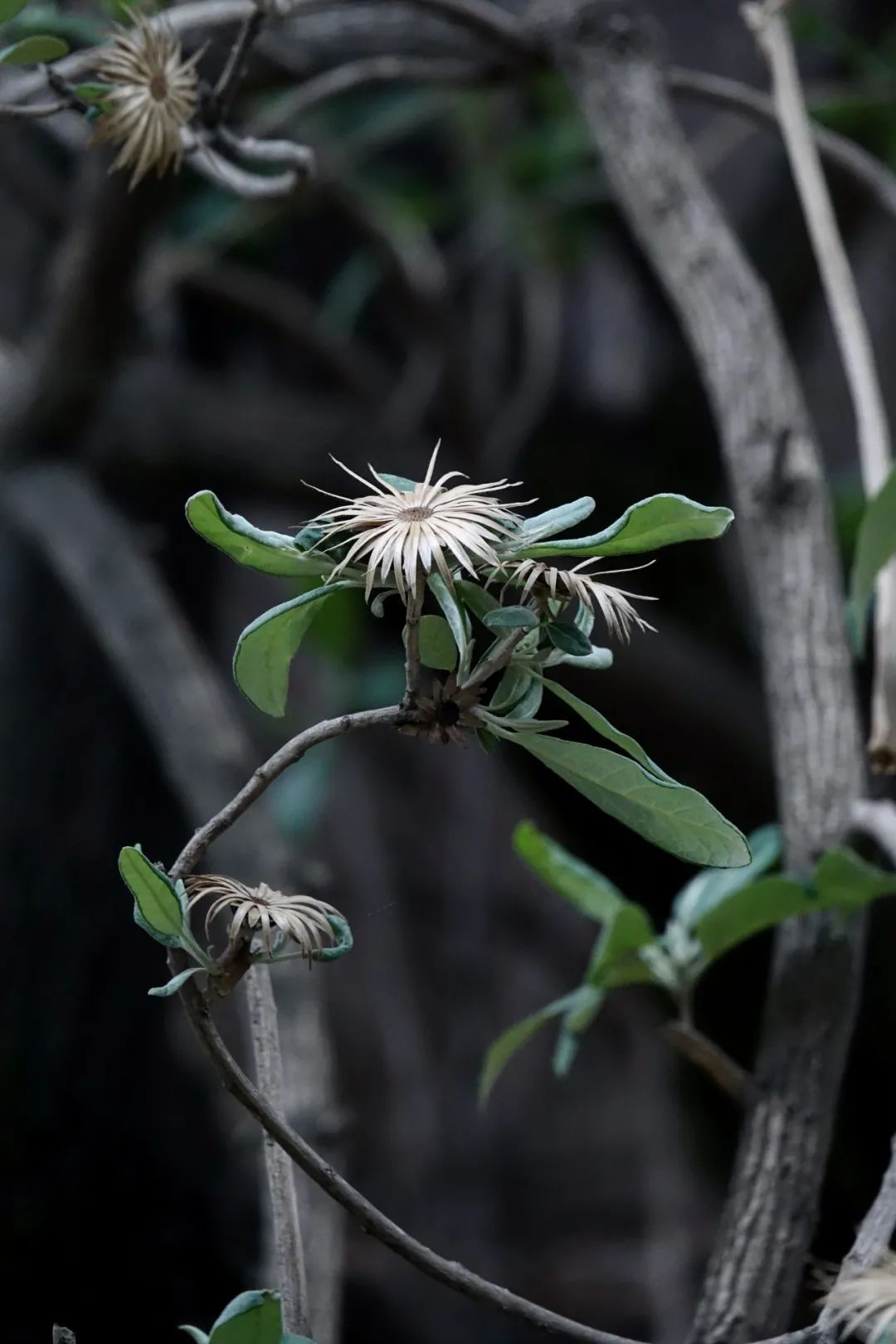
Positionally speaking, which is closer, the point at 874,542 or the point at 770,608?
the point at 874,542

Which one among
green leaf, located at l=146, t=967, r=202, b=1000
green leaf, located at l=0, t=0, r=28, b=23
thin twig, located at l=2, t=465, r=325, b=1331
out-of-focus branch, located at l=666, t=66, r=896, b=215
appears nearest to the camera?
green leaf, located at l=146, t=967, r=202, b=1000

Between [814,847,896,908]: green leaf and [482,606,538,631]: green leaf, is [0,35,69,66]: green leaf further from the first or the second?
[814,847,896,908]: green leaf

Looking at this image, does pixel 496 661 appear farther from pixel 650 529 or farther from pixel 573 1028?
pixel 573 1028

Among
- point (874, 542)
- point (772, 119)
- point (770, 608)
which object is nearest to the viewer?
point (874, 542)

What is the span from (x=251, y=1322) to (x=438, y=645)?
179 mm

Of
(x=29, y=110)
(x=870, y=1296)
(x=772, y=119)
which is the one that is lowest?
(x=870, y=1296)

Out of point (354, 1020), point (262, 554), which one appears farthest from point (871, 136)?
point (354, 1020)

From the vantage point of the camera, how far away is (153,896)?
310 mm

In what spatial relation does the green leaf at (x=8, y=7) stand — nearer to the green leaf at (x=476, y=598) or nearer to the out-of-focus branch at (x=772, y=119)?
the green leaf at (x=476, y=598)

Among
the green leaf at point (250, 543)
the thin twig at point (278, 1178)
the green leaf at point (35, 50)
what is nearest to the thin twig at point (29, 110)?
the green leaf at point (35, 50)

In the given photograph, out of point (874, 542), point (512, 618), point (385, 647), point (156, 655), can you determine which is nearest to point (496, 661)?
point (512, 618)

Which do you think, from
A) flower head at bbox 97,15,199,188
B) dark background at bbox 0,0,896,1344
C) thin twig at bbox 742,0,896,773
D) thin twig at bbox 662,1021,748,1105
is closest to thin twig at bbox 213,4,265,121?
flower head at bbox 97,15,199,188

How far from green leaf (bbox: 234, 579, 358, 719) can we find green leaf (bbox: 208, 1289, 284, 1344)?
0.15 metres

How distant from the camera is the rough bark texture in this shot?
1.60ft
